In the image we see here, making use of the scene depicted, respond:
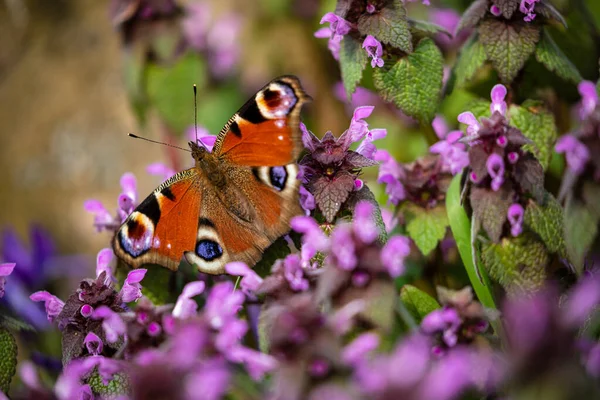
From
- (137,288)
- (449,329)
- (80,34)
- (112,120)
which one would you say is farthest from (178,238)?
(80,34)

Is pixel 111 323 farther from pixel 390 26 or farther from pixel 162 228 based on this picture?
pixel 390 26

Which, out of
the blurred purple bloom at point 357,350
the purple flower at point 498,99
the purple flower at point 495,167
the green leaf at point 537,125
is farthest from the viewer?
the green leaf at point 537,125

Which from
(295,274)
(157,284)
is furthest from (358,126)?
(157,284)

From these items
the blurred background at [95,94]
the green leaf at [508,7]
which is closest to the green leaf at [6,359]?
the green leaf at [508,7]

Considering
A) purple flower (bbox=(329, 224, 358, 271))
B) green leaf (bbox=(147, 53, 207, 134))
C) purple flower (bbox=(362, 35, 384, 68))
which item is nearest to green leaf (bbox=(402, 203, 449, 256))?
purple flower (bbox=(362, 35, 384, 68))

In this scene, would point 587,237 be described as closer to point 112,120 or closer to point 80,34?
point 112,120

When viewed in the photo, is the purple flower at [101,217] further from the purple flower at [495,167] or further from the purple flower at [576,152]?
the purple flower at [576,152]

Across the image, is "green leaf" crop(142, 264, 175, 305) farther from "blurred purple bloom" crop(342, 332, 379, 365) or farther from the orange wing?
"blurred purple bloom" crop(342, 332, 379, 365)
